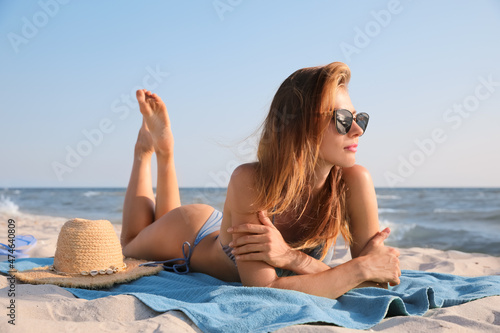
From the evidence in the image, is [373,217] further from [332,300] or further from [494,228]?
[494,228]

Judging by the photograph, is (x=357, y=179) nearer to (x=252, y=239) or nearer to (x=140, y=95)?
(x=252, y=239)

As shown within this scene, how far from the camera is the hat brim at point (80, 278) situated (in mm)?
2779

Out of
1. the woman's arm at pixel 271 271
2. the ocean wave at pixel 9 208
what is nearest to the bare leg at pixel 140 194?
the woman's arm at pixel 271 271

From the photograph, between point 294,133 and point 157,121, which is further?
point 157,121

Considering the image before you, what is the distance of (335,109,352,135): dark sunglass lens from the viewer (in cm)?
248

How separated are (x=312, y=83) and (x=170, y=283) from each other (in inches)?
63.2

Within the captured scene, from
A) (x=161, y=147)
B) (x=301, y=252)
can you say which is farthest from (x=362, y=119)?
(x=161, y=147)

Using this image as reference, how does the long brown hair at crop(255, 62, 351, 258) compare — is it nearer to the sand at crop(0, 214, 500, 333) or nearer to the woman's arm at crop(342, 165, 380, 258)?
the woman's arm at crop(342, 165, 380, 258)

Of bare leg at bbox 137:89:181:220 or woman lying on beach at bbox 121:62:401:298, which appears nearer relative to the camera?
woman lying on beach at bbox 121:62:401:298

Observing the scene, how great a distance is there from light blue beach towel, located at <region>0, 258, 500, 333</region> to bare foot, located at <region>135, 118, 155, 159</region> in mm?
1374

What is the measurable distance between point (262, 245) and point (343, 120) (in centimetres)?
85

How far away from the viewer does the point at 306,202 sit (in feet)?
8.98

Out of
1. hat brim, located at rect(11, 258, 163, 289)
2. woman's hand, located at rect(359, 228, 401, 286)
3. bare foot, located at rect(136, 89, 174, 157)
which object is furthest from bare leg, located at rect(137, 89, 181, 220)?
woman's hand, located at rect(359, 228, 401, 286)

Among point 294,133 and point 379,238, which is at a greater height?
point 294,133
